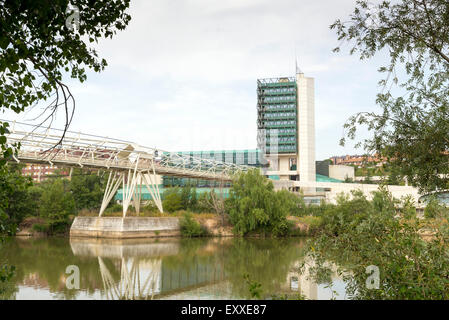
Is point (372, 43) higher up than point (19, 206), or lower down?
higher up

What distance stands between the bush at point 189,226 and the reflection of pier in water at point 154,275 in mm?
10493

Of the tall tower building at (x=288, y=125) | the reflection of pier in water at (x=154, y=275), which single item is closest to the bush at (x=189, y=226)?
the reflection of pier in water at (x=154, y=275)

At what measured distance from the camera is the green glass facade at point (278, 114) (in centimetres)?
8881

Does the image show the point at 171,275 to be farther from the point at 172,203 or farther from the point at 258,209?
the point at 172,203

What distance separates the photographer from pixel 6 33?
4.75 metres

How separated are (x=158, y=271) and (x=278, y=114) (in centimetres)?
7307

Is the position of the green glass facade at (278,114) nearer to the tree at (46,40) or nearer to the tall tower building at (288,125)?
the tall tower building at (288,125)

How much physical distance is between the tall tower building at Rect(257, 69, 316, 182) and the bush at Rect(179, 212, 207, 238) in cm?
4728

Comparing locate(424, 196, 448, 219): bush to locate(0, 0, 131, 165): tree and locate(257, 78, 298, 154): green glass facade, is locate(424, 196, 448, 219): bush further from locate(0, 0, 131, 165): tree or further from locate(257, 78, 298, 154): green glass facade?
locate(257, 78, 298, 154): green glass facade

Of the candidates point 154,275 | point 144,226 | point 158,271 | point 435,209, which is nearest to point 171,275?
point 154,275

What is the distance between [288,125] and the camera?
89.1 m
